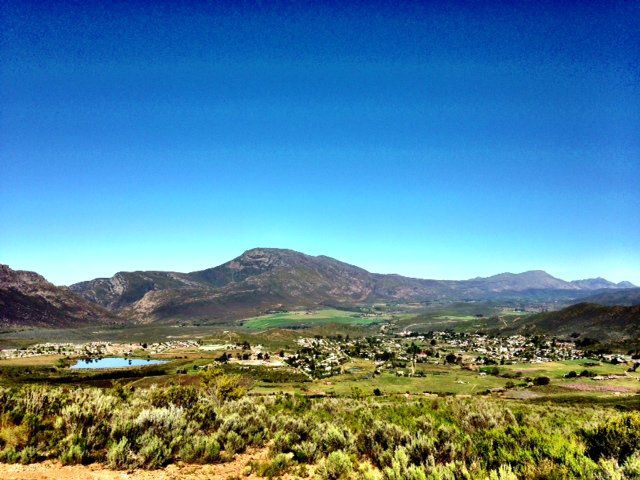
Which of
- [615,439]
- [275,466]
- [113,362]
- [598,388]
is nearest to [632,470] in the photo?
[615,439]

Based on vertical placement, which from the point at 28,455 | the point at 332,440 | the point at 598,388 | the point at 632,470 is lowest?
the point at 598,388

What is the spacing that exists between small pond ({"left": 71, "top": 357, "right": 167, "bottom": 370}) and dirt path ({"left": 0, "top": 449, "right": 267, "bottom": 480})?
15621cm

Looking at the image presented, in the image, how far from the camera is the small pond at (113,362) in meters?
150

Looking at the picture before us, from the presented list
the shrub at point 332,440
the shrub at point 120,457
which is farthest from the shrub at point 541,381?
the shrub at point 120,457

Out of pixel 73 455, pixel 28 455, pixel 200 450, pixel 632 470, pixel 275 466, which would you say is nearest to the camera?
pixel 632 470

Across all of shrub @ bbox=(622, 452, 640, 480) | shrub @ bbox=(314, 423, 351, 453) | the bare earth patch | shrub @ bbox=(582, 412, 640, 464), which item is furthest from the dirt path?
the bare earth patch

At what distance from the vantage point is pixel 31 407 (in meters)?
17.2

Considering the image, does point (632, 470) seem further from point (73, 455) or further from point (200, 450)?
Result: point (73, 455)

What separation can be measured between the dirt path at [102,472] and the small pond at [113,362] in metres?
156

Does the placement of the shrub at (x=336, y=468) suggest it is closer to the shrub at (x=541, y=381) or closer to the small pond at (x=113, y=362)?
the shrub at (x=541, y=381)

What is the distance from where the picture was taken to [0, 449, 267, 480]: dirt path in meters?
11.7

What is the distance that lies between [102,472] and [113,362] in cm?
17971

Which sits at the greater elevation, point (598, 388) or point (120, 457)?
point (120, 457)

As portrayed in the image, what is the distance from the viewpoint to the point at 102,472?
12.4 meters
